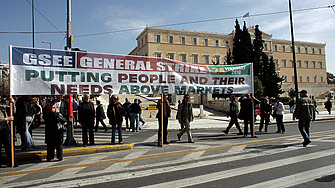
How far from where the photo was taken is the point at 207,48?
64938 mm

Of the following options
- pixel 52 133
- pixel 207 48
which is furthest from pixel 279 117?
pixel 207 48

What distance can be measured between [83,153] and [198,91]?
15.0 ft

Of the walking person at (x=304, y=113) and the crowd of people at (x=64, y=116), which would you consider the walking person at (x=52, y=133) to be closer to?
the crowd of people at (x=64, y=116)

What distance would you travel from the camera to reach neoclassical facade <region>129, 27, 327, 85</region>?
60125 mm

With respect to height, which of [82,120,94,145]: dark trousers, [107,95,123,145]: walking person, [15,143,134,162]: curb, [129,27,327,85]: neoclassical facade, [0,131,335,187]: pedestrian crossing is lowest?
[0,131,335,187]: pedestrian crossing

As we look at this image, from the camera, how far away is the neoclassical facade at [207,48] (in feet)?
197

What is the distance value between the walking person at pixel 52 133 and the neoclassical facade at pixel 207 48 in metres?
52.8

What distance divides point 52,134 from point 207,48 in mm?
61773

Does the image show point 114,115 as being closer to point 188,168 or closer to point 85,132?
point 85,132

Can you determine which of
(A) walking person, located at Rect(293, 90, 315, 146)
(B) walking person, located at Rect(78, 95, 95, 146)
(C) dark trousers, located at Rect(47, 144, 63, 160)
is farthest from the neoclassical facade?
(C) dark trousers, located at Rect(47, 144, 63, 160)

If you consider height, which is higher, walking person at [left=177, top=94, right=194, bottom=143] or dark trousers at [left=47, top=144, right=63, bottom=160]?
walking person at [left=177, top=94, right=194, bottom=143]

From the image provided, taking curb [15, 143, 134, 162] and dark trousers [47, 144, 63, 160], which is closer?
dark trousers [47, 144, 63, 160]

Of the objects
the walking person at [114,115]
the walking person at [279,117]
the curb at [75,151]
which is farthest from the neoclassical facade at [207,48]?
the curb at [75,151]

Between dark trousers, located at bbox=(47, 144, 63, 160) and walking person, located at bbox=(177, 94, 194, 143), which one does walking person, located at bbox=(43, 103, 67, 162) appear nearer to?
dark trousers, located at bbox=(47, 144, 63, 160)
